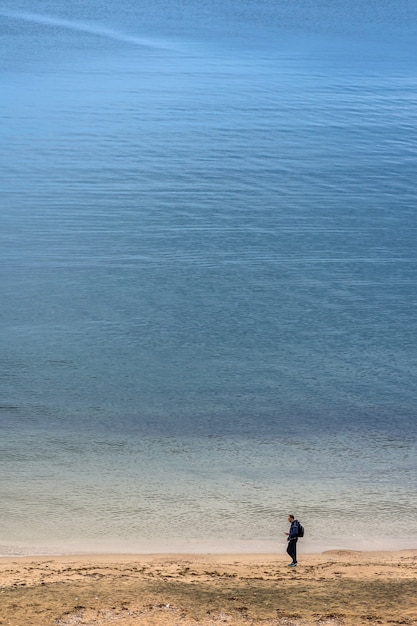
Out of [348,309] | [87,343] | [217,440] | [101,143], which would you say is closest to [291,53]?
[101,143]

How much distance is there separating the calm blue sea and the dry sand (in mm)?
1973

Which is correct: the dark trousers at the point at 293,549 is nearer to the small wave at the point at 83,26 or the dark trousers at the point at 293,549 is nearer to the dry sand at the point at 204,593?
the dry sand at the point at 204,593

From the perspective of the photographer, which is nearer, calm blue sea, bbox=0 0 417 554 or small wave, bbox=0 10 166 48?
calm blue sea, bbox=0 0 417 554

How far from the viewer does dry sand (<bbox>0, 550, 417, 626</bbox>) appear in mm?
16609

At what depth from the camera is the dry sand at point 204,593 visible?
54.5 ft

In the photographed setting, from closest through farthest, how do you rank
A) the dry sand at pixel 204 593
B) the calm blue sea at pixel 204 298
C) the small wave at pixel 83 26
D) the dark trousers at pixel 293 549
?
the dry sand at pixel 204 593 < the dark trousers at pixel 293 549 < the calm blue sea at pixel 204 298 < the small wave at pixel 83 26

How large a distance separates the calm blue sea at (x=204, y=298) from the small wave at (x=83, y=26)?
7.97ft

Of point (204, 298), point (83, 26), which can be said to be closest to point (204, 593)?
point (204, 298)

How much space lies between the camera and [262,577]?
18.5 meters

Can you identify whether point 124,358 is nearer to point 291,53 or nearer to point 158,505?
point 158,505

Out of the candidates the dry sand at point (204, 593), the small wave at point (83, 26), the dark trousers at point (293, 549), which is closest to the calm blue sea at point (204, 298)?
the dark trousers at point (293, 549)

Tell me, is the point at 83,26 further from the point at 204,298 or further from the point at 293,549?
the point at 293,549

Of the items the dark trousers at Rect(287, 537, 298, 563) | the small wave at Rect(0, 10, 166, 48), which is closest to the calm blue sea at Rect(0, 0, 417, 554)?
the dark trousers at Rect(287, 537, 298, 563)

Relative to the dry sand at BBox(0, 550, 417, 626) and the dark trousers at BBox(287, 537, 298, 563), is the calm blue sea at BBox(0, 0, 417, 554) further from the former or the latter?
the dry sand at BBox(0, 550, 417, 626)
